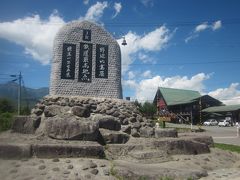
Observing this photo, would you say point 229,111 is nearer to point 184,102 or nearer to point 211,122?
point 211,122

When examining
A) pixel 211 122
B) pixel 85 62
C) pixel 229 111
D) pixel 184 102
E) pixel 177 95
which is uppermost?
pixel 177 95

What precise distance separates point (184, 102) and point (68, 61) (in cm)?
4194

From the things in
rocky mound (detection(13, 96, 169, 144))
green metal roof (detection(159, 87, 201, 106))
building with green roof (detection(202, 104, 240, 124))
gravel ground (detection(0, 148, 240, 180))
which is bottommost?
gravel ground (detection(0, 148, 240, 180))

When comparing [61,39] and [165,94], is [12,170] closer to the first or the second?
[61,39]

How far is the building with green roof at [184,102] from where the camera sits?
2103 inches

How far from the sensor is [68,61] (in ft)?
49.3

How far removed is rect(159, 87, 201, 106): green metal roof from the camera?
184 feet

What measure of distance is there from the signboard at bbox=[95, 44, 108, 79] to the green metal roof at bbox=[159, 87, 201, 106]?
4076cm

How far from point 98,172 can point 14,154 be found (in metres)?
2.71

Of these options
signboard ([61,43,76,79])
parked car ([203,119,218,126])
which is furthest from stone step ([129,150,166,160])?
parked car ([203,119,218,126])

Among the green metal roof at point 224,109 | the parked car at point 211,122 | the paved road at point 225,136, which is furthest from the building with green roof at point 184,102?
the paved road at point 225,136

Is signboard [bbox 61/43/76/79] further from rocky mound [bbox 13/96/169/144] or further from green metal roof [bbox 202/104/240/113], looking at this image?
green metal roof [bbox 202/104/240/113]

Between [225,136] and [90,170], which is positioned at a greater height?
[225,136]

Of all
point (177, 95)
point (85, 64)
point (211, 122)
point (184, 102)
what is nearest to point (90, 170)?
point (85, 64)
